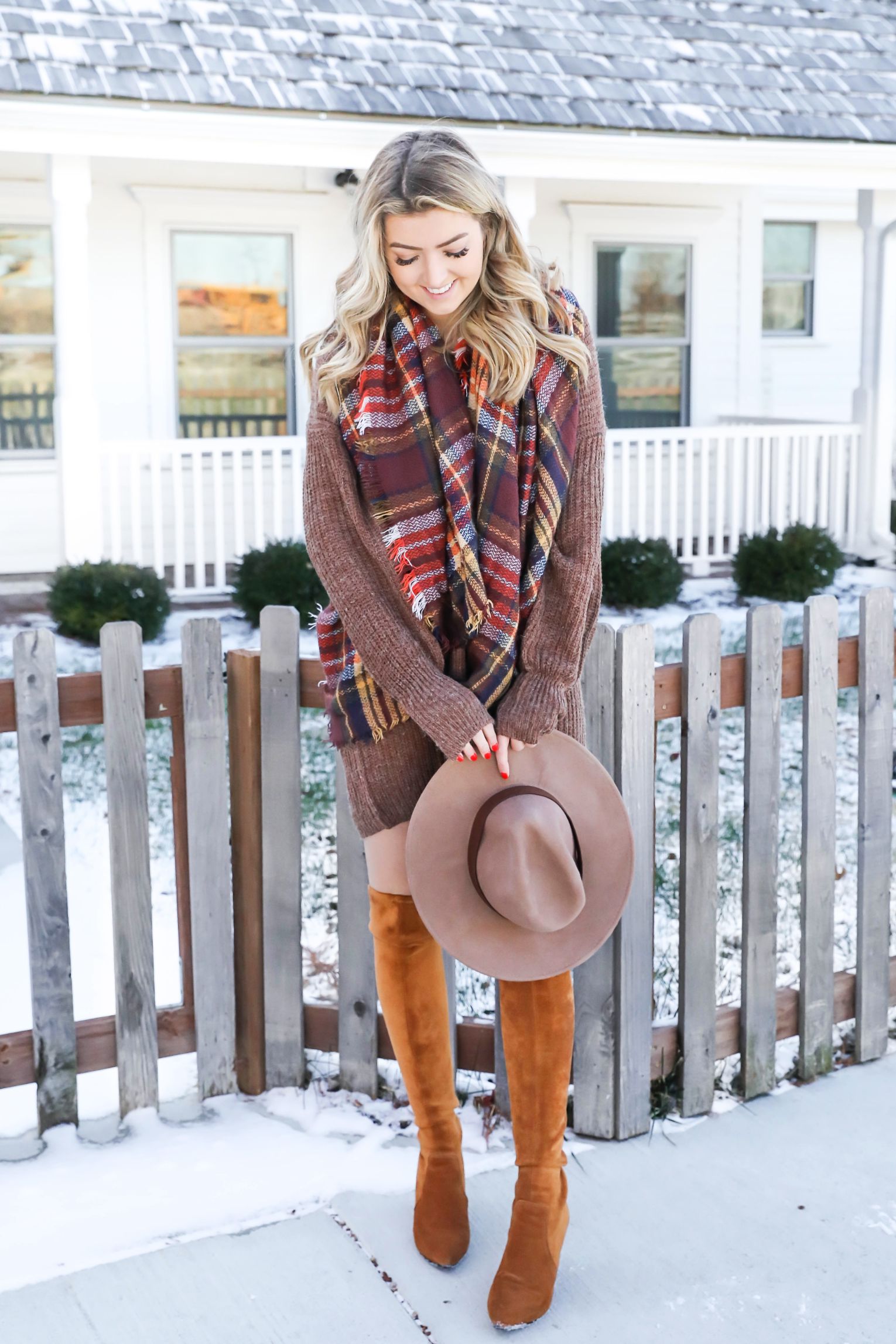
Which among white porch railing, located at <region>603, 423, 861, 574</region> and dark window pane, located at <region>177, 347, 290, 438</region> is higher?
dark window pane, located at <region>177, 347, 290, 438</region>

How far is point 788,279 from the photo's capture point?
521 inches

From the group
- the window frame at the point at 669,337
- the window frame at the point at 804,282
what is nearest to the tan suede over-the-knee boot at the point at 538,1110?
the window frame at the point at 669,337

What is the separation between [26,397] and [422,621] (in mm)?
8597

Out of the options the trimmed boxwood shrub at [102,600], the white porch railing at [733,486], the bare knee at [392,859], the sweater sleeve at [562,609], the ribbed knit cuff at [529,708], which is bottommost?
the bare knee at [392,859]

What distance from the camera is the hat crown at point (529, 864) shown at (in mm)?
2174

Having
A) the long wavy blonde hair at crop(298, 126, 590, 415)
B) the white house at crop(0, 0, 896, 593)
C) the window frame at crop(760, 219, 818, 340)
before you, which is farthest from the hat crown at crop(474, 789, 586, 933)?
the window frame at crop(760, 219, 818, 340)

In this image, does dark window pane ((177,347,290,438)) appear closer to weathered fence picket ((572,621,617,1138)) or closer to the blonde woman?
weathered fence picket ((572,621,617,1138))

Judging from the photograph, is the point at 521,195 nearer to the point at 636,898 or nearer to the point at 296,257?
the point at 296,257

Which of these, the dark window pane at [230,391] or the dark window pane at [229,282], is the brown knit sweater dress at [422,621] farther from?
the dark window pane at [229,282]

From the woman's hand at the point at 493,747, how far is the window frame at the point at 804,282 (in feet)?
38.7

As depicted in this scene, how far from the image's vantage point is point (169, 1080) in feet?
10.1

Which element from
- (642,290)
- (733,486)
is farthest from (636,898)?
(642,290)

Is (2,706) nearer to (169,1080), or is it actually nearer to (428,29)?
(169,1080)

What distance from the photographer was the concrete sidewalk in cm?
220
